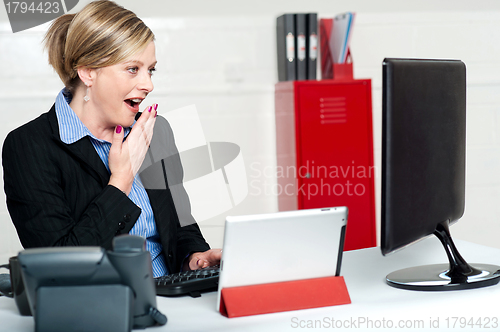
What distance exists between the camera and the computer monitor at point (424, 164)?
2.98 ft

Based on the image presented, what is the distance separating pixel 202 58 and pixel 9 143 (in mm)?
1487

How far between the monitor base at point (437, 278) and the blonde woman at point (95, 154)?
0.45 meters

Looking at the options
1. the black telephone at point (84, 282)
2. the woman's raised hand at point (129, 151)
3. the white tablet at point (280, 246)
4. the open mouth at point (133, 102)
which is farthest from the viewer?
the open mouth at point (133, 102)

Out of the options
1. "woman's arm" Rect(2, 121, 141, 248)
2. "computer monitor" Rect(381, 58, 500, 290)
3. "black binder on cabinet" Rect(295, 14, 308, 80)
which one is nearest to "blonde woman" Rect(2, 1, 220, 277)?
"woman's arm" Rect(2, 121, 141, 248)

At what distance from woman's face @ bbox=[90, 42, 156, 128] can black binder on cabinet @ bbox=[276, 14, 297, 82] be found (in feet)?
4.01

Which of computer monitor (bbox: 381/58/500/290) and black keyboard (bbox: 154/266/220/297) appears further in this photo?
black keyboard (bbox: 154/266/220/297)

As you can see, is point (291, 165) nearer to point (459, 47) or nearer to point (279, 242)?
point (459, 47)

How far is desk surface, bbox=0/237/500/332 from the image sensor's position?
0.84 meters

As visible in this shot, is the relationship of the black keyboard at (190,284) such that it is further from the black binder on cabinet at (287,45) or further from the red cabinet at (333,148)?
the black binder on cabinet at (287,45)

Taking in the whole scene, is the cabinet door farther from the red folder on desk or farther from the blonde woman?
the red folder on desk

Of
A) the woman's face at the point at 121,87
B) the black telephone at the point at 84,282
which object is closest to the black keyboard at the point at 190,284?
the black telephone at the point at 84,282

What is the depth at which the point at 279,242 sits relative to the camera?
2.93 ft

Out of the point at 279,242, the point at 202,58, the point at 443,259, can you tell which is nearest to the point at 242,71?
the point at 202,58

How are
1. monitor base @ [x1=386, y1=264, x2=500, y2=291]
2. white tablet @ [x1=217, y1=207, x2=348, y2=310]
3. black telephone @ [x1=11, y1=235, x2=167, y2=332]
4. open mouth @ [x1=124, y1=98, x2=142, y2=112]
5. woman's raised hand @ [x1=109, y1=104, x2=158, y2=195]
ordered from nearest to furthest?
black telephone @ [x1=11, y1=235, x2=167, y2=332] → white tablet @ [x1=217, y1=207, x2=348, y2=310] → monitor base @ [x1=386, y1=264, x2=500, y2=291] → woman's raised hand @ [x1=109, y1=104, x2=158, y2=195] → open mouth @ [x1=124, y1=98, x2=142, y2=112]
